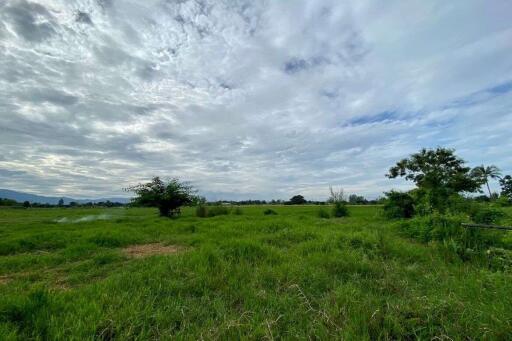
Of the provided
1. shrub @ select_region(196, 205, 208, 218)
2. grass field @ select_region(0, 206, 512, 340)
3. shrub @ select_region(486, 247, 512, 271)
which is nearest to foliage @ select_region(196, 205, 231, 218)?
shrub @ select_region(196, 205, 208, 218)

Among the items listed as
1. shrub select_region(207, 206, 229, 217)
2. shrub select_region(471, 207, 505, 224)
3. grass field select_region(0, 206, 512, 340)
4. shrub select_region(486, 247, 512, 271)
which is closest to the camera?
grass field select_region(0, 206, 512, 340)

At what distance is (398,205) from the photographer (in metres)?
15.7

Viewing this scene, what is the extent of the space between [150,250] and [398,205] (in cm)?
1429

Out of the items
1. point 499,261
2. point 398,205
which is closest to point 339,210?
point 398,205

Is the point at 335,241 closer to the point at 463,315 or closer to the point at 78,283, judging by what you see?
the point at 463,315

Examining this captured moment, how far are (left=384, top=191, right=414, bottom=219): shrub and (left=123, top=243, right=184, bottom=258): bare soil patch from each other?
13.3m

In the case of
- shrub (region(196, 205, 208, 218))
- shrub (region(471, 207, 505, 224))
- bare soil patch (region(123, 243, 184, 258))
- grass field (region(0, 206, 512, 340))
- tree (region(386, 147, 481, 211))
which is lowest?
grass field (region(0, 206, 512, 340))

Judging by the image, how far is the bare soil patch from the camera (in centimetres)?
Result: 641

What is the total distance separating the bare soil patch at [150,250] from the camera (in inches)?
252

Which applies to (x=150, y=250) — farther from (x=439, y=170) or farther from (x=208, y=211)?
(x=439, y=170)

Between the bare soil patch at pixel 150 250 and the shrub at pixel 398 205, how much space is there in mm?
13257

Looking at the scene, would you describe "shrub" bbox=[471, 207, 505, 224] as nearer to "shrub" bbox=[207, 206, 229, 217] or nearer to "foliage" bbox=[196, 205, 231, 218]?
"foliage" bbox=[196, 205, 231, 218]

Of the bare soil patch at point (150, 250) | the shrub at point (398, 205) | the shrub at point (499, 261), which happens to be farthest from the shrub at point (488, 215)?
the bare soil patch at point (150, 250)

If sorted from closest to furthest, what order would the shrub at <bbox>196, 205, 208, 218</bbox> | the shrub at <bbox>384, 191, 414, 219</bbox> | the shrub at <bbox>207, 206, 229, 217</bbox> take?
the shrub at <bbox>384, 191, 414, 219</bbox> → the shrub at <bbox>196, 205, 208, 218</bbox> → the shrub at <bbox>207, 206, 229, 217</bbox>
